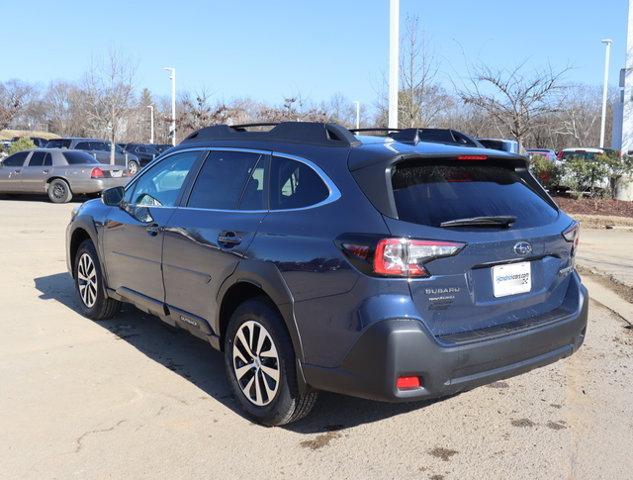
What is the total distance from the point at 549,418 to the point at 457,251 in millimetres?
1507

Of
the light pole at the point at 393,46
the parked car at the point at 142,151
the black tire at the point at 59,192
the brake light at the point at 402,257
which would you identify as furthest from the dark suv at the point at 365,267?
the parked car at the point at 142,151

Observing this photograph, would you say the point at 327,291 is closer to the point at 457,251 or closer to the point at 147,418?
the point at 457,251

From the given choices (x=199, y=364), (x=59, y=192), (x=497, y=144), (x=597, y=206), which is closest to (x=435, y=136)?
(x=199, y=364)

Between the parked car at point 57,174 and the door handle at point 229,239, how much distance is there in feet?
48.2

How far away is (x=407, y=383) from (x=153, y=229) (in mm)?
2507

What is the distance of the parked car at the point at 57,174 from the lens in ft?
59.3

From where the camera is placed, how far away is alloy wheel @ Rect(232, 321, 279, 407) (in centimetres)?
385

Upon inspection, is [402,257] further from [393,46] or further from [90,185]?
[90,185]

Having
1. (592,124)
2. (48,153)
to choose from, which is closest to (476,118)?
(48,153)

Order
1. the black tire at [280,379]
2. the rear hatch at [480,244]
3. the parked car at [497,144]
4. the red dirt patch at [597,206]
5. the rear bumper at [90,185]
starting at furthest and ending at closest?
the rear bumper at [90,185], the red dirt patch at [597,206], the parked car at [497,144], the black tire at [280,379], the rear hatch at [480,244]

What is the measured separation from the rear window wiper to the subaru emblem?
13 cm

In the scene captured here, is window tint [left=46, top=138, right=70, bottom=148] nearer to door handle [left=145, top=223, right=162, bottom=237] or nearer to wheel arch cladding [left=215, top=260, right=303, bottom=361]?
door handle [left=145, top=223, right=162, bottom=237]

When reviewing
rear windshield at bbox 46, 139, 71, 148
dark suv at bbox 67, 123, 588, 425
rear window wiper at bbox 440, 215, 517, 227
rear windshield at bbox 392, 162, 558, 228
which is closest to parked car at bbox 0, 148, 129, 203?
rear windshield at bbox 46, 139, 71, 148

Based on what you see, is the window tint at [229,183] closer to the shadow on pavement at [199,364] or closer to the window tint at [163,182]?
the window tint at [163,182]
